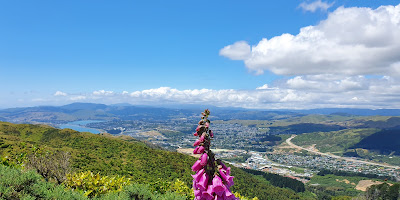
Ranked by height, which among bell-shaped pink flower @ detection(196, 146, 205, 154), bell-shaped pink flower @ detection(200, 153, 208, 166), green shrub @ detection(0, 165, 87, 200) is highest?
bell-shaped pink flower @ detection(196, 146, 205, 154)

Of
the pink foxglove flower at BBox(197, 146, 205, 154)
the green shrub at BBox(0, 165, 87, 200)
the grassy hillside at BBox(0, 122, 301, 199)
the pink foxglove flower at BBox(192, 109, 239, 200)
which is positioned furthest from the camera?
the grassy hillside at BBox(0, 122, 301, 199)

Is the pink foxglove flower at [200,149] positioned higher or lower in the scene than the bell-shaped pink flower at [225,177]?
higher

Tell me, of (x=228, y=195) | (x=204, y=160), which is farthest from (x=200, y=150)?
(x=228, y=195)

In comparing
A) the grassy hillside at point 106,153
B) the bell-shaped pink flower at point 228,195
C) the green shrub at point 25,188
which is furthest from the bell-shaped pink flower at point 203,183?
the grassy hillside at point 106,153

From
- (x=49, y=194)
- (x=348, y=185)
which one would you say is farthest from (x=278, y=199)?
(x=348, y=185)

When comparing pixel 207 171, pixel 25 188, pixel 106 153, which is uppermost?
pixel 207 171

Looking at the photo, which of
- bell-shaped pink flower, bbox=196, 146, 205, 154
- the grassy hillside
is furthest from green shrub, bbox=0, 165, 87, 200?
the grassy hillside

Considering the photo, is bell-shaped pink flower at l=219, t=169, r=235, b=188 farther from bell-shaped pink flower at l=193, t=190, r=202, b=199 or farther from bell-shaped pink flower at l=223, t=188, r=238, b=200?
bell-shaped pink flower at l=193, t=190, r=202, b=199

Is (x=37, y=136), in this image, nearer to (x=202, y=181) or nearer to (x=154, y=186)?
(x=154, y=186)

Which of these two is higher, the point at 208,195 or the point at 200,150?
the point at 200,150

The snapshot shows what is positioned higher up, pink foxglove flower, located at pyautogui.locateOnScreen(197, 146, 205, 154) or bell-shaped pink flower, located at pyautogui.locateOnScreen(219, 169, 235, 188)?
pink foxglove flower, located at pyautogui.locateOnScreen(197, 146, 205, 154)

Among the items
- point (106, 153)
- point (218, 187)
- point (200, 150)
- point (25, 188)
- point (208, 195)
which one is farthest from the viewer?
point (106, 153)

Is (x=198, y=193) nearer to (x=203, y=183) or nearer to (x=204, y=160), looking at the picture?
(x=203, y=183)

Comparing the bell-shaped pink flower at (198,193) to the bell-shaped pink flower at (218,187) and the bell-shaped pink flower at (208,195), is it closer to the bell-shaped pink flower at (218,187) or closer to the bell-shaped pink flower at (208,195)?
the bell-shaped pink flower at (208,195)
